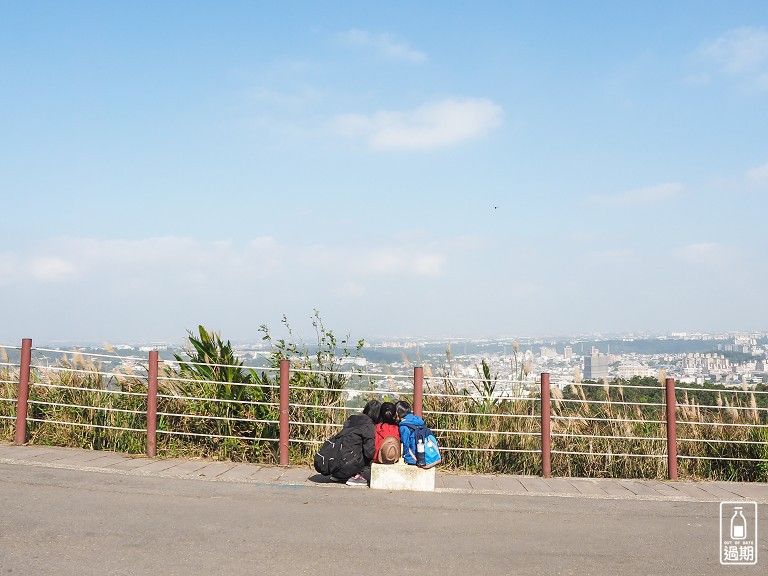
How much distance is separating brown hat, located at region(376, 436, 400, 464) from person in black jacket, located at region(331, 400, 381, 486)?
0.43 ft

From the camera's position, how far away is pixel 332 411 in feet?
34.0

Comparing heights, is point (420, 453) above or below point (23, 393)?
below

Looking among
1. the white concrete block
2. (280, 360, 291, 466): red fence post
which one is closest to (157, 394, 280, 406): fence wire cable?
(280, 360, 291, 466): red fence post

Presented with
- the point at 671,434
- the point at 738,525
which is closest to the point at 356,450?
the point at 738,525

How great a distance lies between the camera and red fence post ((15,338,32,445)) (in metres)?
10.3

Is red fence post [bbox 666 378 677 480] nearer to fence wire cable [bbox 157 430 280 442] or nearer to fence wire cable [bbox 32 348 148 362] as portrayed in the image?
fence wire cable [bbox 157 430 280 442]

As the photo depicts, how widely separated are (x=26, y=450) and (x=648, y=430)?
9.05 meters

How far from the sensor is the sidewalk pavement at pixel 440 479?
865cm

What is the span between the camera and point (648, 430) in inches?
424

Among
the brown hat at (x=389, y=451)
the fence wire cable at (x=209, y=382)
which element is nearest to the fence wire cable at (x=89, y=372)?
the fence wire cable at (x=209, y=382)

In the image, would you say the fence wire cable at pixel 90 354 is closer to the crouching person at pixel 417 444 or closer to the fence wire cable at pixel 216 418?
the fence wire cable at pixel 216 418

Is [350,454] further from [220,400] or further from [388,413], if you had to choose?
[220,400]

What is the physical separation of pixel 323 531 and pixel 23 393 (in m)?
6.26

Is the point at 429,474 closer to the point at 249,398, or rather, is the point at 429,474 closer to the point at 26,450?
the point at 249,398
